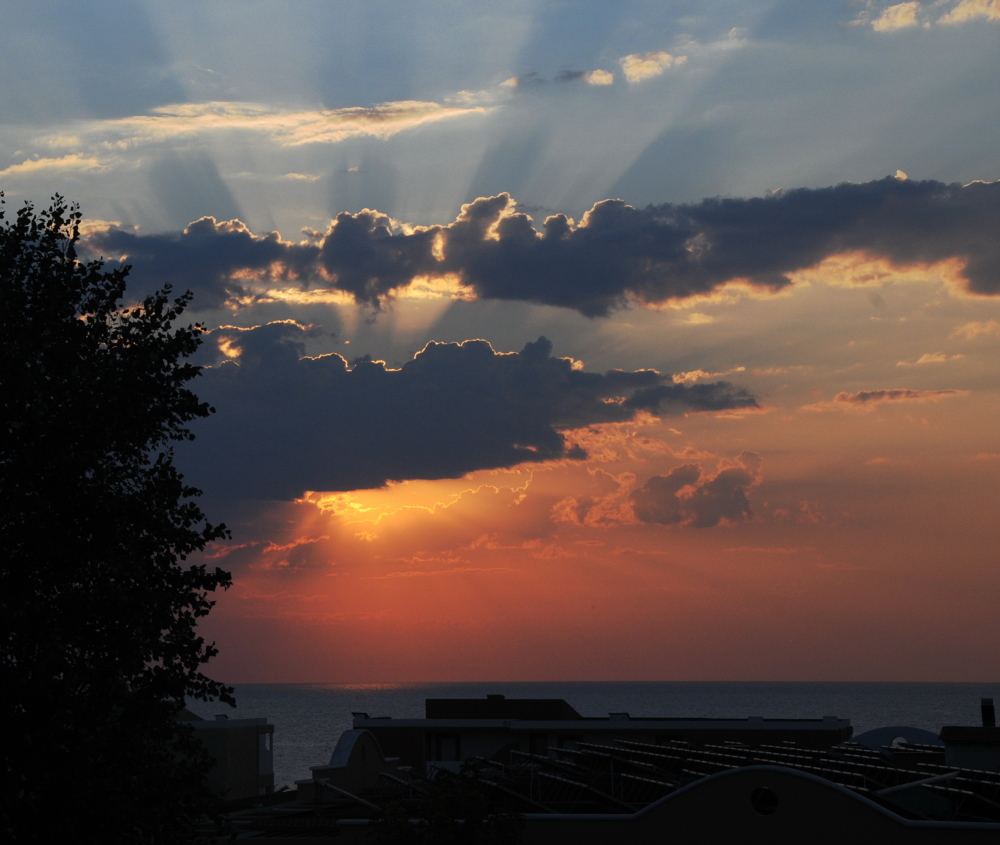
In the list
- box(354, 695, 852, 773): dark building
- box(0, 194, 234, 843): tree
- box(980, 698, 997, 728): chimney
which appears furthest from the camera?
box(354, 695, 852, 773): dark building

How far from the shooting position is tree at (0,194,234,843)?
18.1 meters

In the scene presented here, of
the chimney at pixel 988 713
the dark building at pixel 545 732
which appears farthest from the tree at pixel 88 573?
the chimney at pixel 988 713

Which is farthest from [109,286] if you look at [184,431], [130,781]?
[130,781]

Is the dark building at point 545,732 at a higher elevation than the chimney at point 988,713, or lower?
lower

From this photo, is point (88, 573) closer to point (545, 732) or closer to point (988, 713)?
point (545, 732)

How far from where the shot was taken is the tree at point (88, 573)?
18141 mm

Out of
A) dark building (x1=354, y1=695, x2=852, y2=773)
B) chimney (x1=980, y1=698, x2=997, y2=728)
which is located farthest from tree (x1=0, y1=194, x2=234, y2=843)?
chimney (x1=980, y1=698, x2=997, y2=728)

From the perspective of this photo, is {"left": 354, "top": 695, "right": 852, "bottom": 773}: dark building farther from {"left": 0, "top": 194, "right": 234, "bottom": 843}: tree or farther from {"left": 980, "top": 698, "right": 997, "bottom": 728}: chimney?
{"left": 0, "top": 194, "right": 234, "bottom": 843}: tree

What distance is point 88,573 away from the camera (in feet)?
63.8

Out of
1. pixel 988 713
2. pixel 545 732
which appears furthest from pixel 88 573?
pixel 988 713

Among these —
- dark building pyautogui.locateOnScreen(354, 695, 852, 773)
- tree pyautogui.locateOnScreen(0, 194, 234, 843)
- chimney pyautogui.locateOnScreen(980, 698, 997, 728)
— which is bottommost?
dark building pyautogui.locateOnScreen(354, 695, 852, 773)

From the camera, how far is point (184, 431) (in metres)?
21.8

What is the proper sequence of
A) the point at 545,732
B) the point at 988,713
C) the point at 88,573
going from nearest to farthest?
1. the point at 88,573
2. the point at 988,713
3. the point at 545,732

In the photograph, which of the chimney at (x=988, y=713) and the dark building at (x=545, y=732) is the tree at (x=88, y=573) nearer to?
the dark building at (x=545, y=732)
